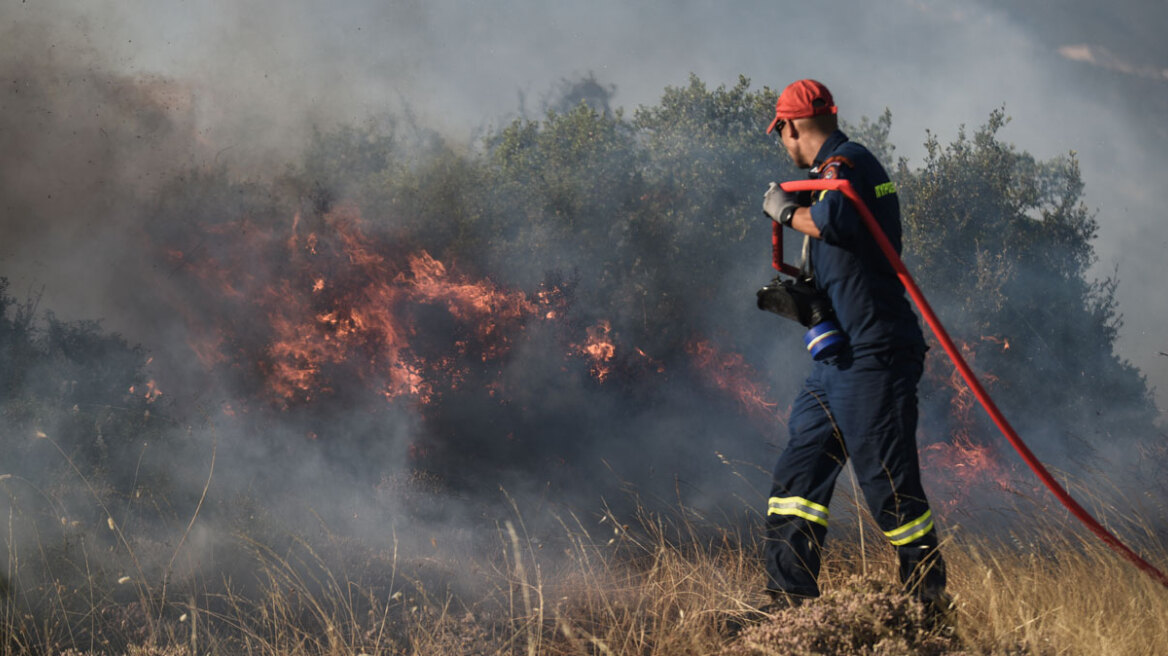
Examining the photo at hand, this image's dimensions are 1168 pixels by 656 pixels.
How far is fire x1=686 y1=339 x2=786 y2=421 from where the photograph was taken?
12281 mm

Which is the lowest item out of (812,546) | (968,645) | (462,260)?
(968,645)

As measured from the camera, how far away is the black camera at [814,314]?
3.37 meters

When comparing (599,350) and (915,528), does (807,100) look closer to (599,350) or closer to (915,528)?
(915,528)

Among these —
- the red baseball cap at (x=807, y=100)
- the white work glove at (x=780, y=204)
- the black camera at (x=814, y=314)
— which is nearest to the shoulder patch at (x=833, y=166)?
the white work glove at (x=780, y=204)

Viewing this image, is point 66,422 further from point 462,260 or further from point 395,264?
point 462,260

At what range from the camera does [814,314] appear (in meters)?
3.41

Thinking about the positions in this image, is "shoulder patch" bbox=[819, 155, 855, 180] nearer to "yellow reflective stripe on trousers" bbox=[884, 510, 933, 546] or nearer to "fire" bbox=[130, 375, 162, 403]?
"yellow reflective stripe on trousers" bbox=[884, 510, 933, 546]

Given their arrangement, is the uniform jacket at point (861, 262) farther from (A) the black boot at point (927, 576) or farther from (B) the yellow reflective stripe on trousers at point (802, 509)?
(A) the black boot at point (927, 576)

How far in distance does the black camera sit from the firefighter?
34 mm

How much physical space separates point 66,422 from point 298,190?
3.72 m

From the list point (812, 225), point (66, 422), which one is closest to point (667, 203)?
point (66, 422)

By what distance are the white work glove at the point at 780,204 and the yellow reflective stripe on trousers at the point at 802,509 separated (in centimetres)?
116

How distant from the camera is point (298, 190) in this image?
401 inches

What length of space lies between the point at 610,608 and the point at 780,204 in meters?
1.85
